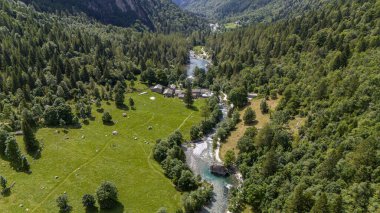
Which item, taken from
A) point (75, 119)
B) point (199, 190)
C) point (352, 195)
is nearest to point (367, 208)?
point (352, 195)

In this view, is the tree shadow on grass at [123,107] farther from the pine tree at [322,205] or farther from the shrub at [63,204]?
the pine tree at [322,205]

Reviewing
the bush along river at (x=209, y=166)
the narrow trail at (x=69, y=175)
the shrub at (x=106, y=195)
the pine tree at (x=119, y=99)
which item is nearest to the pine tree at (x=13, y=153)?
the narrow trail at (x=69, y=175)

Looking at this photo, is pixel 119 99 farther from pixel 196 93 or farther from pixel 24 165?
pixel 24 165

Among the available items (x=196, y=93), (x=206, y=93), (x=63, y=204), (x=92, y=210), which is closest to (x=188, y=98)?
(x=196, y=93)

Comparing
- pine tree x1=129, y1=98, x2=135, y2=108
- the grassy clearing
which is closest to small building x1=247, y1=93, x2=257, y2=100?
the grassy clearing

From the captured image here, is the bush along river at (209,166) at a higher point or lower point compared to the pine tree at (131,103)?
lower

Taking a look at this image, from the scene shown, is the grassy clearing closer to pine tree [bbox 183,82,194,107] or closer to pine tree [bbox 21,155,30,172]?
pine tree [bbox 183,82,194,107]
